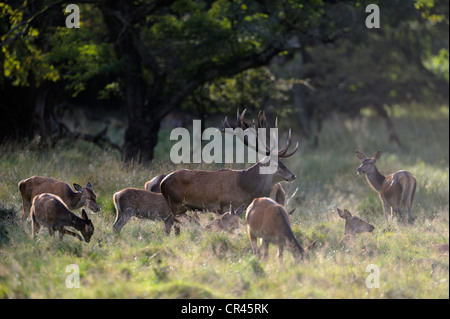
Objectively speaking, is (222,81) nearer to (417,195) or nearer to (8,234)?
(417,195)

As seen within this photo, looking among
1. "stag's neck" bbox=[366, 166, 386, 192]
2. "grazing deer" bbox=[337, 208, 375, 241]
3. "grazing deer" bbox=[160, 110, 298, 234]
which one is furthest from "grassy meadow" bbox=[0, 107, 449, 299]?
"stag's neck" bbox=[366, 166, 386, 192]

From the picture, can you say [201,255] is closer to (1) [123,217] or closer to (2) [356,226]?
(1) [123,217]

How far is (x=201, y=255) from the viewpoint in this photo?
26.8 ft

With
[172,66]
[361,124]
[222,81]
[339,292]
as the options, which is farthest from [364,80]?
[339,292]

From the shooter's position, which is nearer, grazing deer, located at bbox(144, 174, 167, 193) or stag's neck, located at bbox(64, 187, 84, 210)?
stag's neck, located at bbox(64, 187, 84, 210)

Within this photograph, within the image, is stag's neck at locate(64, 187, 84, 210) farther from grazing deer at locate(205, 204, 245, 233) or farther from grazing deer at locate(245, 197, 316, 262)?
grazing deer at locate(245, 197, 316, 262)

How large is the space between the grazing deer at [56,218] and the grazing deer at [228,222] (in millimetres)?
1748

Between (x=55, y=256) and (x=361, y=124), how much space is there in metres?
21.1

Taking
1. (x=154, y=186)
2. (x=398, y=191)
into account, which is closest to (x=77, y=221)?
(x=154, y=186)

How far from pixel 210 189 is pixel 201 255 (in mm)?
1660

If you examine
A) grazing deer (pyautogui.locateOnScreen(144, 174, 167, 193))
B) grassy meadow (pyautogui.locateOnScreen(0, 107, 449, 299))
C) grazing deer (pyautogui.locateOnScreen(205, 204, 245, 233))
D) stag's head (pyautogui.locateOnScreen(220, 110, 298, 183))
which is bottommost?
grassy meadow (pyautogui.locateOnScreen(0, 107, 449, 299))

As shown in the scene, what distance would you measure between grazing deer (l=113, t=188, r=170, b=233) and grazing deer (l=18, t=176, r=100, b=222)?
1.17 ft

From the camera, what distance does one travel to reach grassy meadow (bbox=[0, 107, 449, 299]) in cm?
700
